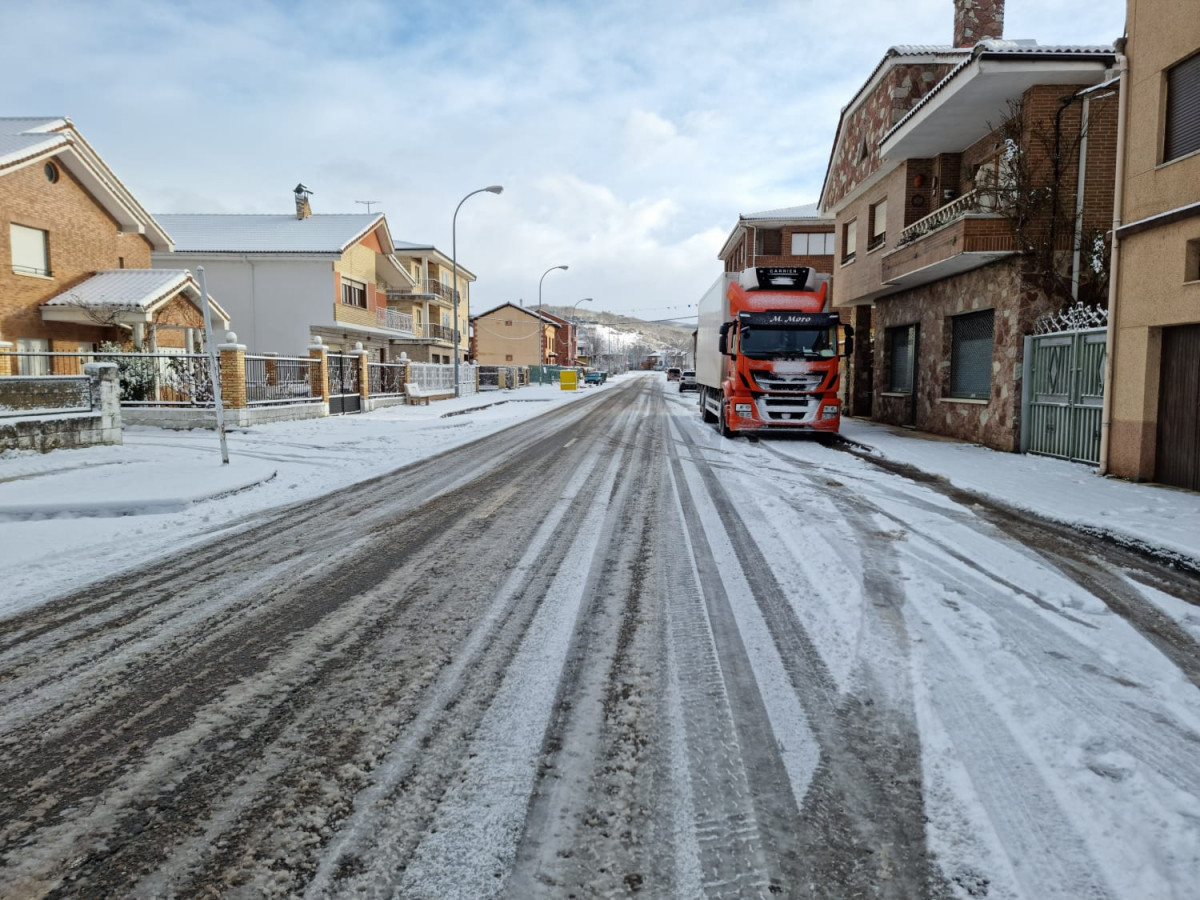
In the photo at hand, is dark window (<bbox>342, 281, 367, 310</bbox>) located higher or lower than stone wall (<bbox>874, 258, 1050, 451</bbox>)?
higher

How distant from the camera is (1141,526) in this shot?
693 cm

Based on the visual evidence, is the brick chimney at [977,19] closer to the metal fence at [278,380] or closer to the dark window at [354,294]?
the metal fence at [278,380]

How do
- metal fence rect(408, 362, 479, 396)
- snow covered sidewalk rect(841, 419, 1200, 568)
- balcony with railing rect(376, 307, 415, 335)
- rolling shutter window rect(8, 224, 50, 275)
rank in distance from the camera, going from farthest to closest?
balcony with railing rect(376, 307, 415, 335), metal fence rect(408, 362, 479, 396), rolling shutter window rect(8, 224, 50, 275), snow covered sidewalk rect(841, 419, 1200, 568)

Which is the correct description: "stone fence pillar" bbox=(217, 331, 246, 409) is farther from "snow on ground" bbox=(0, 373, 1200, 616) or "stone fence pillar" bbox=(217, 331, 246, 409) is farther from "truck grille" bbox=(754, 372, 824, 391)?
"truck grille" bbox=(754, 372, 824, 391)

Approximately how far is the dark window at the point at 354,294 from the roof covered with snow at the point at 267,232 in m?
2.30

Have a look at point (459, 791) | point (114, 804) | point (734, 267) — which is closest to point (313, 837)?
point (459, 791)

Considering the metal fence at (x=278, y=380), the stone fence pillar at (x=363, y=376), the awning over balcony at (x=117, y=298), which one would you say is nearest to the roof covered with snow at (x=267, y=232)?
the stone fence pillar at (x=363, y=376)

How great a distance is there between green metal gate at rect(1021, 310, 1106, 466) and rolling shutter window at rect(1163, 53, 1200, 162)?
2.70 m

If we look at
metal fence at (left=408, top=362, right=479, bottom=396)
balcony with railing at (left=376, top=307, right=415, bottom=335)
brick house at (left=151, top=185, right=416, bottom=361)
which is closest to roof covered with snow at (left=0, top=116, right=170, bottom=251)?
brick house at (left=151, top=185, right=416, bottom=361)

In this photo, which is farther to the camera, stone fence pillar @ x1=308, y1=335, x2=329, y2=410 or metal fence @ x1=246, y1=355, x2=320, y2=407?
stone fence pillar @ x1=308, y1=335, x2=329, y2=410

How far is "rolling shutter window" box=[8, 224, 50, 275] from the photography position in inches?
789

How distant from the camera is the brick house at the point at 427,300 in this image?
4844cm

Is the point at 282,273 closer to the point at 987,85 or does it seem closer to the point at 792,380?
the point at 792,380

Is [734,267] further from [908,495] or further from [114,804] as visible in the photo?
[114,804]
